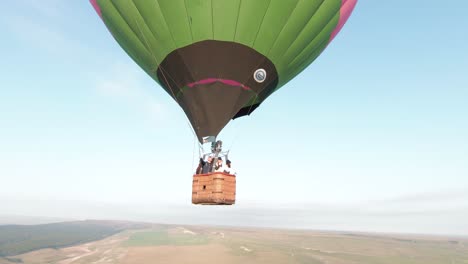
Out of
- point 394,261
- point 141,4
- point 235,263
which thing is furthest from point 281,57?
point 394,261

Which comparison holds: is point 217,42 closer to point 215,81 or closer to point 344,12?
point 215,81

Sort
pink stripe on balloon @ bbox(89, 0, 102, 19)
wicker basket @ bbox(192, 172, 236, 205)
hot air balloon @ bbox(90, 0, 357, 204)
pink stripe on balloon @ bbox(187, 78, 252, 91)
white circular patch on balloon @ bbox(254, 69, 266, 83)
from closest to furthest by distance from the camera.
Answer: wicker basket @ bbox(192, 172, 236, 205)
hot air balloon @ bbox(90, 0, 357, 204)
pink stripe on balloon @ bbox(187, 78, 252, 91)
white circular patch on balloon @ bbox(254, 69, 266, 83)
pink stripe on balloon @ bbox(89, 0, 102, 19)

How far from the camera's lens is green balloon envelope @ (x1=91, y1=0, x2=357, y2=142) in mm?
9156

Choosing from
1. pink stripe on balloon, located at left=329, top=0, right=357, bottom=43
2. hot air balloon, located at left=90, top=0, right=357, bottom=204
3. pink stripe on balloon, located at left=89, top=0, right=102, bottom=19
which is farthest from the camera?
pink stripe on balloon, located at left=89, top=0, right=102, bottom=19

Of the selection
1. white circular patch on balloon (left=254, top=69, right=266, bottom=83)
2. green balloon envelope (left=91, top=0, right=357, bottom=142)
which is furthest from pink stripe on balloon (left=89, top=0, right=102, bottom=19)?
white circular patch on balloon (left=254, top=69, right=266, bottom=83)

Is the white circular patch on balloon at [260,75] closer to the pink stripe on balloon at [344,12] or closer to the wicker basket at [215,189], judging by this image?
the wicker basket at [215,189]

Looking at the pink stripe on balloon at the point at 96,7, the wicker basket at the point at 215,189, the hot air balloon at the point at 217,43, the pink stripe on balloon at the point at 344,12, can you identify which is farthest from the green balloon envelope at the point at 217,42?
the wicker basket at the point at 215,189

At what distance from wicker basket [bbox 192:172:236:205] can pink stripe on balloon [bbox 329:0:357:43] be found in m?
7.62

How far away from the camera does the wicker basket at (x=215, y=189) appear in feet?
26.7

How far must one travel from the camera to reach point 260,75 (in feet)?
33.7

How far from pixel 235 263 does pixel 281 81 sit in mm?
107394

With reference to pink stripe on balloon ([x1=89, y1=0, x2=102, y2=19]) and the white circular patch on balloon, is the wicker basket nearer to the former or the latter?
the white circular patch on balloon

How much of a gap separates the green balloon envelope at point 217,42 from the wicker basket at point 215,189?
206 centimetres

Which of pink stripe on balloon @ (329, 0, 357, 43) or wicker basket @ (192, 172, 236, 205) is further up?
pink stripe on balloon @ (329, 0, 357, 43)
